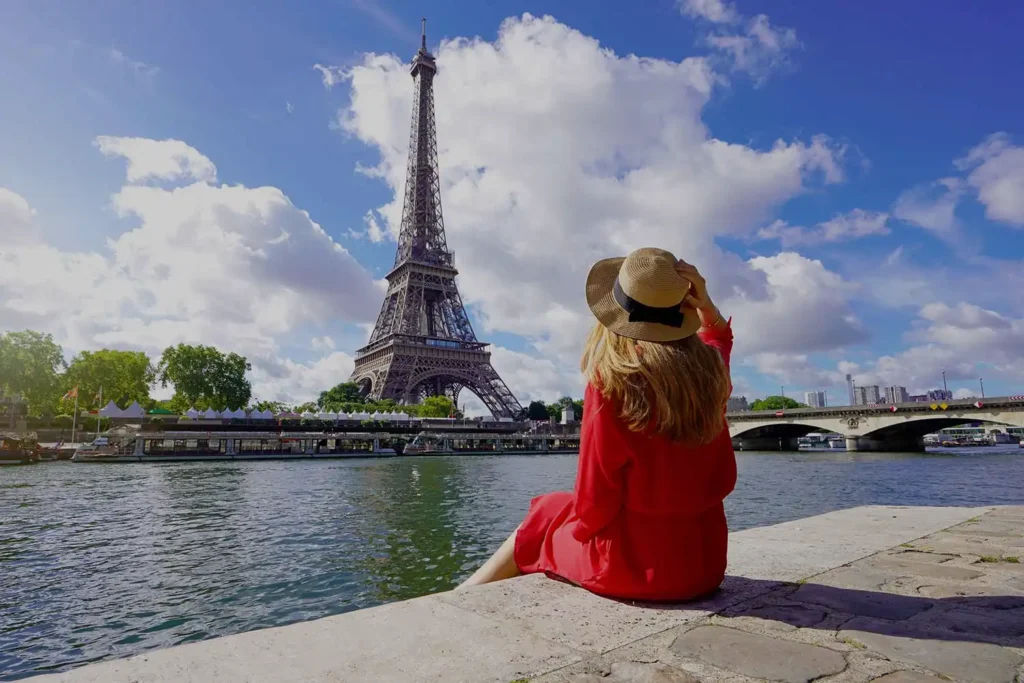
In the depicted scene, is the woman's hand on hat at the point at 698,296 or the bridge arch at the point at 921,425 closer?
the woman's hand on hat at the point at 698,296

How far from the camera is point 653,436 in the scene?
244cm

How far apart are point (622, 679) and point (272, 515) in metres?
12.6

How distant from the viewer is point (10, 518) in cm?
1255

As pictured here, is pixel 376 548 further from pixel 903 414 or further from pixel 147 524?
pixel 903 414

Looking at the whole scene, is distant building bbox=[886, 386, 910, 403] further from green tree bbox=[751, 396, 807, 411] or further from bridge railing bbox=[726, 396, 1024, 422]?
bridge railing bbox=[726, 396, 1024, 422]

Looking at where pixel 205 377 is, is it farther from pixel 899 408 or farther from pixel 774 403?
pixel 774 403

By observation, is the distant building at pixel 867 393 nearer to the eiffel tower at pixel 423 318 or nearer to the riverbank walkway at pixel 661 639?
the eiffel tower at pixel 423 318

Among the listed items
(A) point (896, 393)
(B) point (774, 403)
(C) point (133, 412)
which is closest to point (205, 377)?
(C) point (133, 412)

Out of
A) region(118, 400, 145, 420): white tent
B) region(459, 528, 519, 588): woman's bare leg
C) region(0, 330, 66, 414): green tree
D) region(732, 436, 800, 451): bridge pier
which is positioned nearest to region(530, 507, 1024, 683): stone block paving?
region(459, 528, 519, 588): woman's bare leg

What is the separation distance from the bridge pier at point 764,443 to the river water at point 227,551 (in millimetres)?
50651

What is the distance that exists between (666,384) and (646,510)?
21.3 inches

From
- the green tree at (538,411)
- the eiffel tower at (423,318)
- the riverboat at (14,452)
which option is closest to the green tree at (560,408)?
the green tree at (538,411)

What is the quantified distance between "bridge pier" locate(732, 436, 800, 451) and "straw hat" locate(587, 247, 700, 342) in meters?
69.6

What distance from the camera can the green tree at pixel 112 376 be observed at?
53.4 metres
